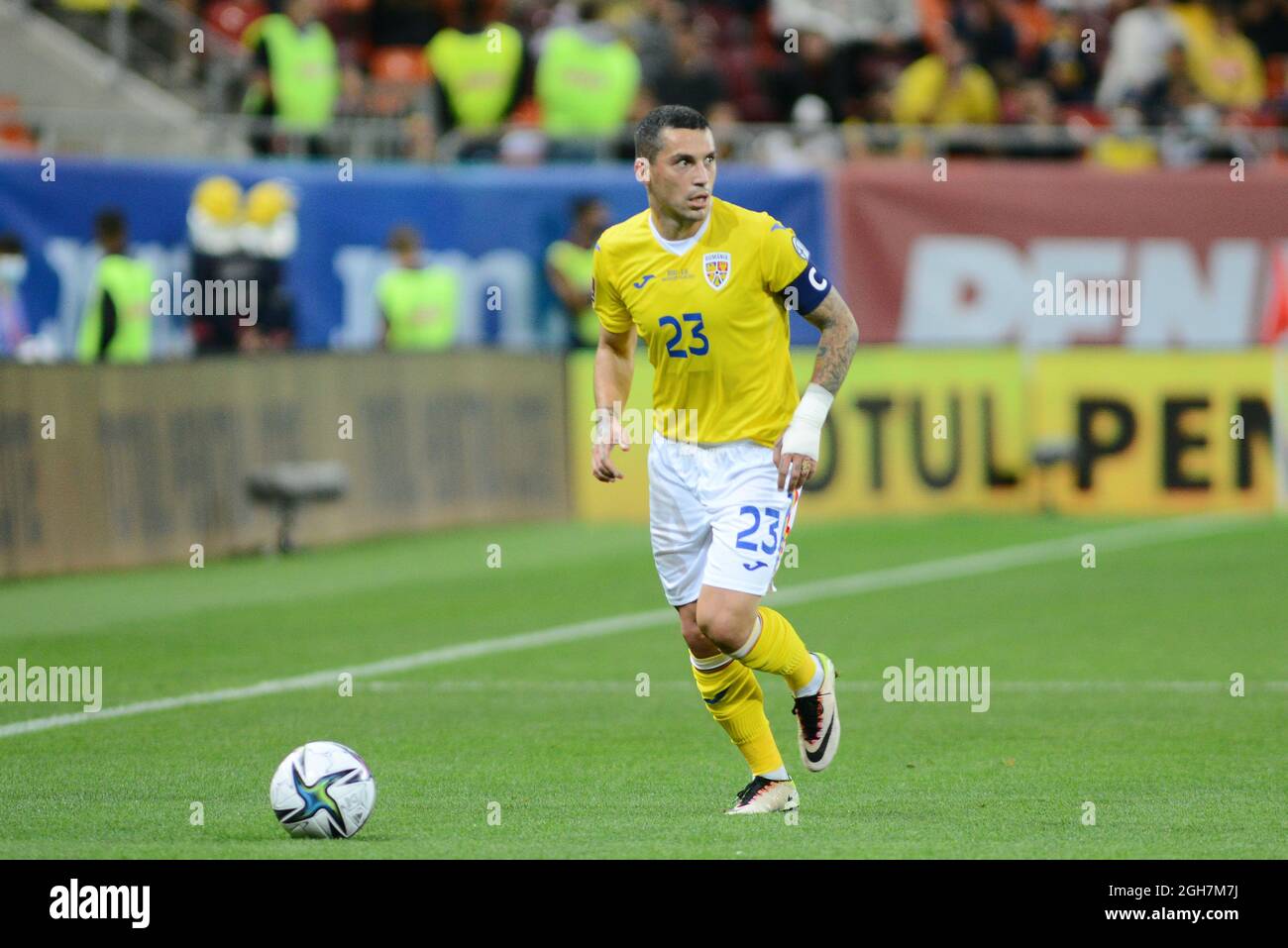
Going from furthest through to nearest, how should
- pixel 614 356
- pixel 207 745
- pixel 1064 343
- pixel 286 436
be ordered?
pixel 1064 343 → pixel 286 436 → pixel 207 745 → pixel 614 356

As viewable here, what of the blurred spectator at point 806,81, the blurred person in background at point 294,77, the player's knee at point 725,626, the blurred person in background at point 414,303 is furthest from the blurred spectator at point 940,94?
the player's knee at point 725,626

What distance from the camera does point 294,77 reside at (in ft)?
73.5

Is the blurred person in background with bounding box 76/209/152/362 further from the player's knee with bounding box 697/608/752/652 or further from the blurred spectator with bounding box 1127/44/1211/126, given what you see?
the player's knee with bounding box 697/608/752/652

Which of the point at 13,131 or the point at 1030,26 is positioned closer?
the point at 13,131

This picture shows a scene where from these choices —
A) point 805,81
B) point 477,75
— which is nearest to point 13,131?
point 477,75

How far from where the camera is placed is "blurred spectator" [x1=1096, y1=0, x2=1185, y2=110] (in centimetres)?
2608

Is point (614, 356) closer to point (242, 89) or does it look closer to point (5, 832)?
point (5, 832)

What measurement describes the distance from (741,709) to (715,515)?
2.38 ft

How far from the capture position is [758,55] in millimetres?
26141

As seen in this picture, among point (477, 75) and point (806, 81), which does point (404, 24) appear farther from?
point (806, 81)

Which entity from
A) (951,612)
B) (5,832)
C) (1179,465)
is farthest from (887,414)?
(5,832)

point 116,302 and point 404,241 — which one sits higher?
point 404,241

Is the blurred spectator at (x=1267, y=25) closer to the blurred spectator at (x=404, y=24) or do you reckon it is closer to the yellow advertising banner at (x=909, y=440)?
the yellow advertising banner at (x=909, y=440)
